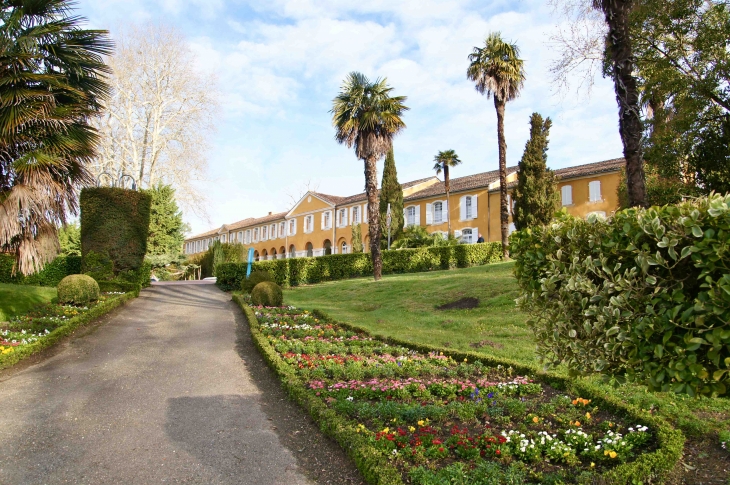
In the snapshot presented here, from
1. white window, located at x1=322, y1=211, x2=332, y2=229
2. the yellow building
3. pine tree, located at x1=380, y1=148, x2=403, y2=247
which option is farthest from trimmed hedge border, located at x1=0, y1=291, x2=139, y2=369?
white window, located at x1=322, y1=211, x2=332, y2=229

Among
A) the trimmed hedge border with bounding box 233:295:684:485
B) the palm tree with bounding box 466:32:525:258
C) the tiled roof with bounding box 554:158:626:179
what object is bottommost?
the trimmed hedge border with bounding box 233:295:684:485

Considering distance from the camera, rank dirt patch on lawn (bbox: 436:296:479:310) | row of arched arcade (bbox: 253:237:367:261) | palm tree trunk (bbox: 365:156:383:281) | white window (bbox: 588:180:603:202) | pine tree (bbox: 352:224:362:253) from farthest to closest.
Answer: row of arched arcade (bbox: 253:237:367:261) → pine tree (bbox: 352:224:362:253) → white window (bbox: 588:180:603:202) → palm tree trunk (bbox: 365:156:383:281) → dirt patch on lawn (bbox: 436:296:479:310)

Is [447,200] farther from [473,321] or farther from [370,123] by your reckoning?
[473,321]

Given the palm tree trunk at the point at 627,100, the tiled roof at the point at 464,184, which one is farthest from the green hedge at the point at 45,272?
the tiled roof at the point at 464,184

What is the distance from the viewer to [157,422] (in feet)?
17.5

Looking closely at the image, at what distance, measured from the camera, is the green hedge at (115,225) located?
1636cm

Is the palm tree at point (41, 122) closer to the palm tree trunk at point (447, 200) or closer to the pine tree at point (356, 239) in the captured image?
the palm tree trunk at point (447, 200)

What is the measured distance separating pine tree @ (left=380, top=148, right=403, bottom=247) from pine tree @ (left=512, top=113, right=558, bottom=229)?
10798 millimetres

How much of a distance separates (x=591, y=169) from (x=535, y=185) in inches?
192

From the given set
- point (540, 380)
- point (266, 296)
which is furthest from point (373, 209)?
point (540, 380)

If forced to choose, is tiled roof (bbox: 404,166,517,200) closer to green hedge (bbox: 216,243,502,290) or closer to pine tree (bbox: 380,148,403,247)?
pine tree (bbox: 380,148,403,247)

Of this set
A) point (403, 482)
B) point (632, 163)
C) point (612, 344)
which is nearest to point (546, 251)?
point (612, 344)

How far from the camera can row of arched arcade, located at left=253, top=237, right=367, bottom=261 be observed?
142 feet

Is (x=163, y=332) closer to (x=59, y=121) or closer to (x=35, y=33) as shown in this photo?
(x=59, y=121)
